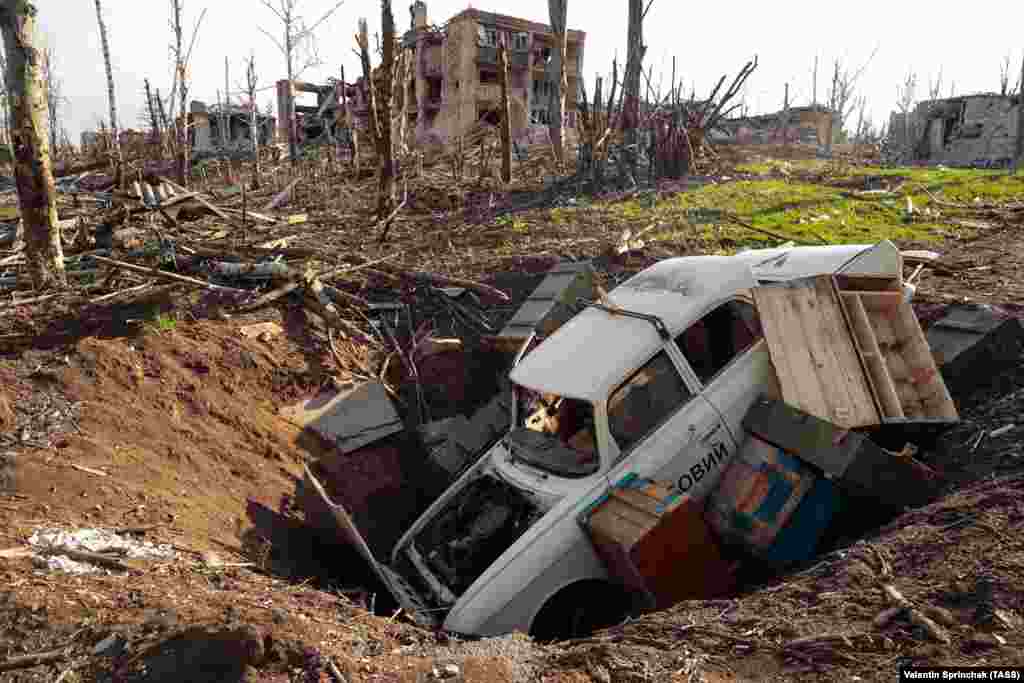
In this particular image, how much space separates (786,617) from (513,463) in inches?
95.5

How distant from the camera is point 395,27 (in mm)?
12500

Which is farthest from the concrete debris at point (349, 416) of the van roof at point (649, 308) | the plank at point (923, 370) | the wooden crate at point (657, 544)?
the plank at point (923, 370)

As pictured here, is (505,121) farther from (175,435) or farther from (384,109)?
(175,435)

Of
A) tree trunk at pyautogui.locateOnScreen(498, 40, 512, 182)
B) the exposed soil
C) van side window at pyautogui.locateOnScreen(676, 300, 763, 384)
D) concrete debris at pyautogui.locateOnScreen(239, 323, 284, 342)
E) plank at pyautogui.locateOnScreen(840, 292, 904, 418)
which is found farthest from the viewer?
tree trunk at pyautogui.locateOnScreen(498, 40, 512, 182)

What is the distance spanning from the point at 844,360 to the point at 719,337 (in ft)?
2.90

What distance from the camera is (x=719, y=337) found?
540 cm

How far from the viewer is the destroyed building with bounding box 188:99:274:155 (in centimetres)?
4516

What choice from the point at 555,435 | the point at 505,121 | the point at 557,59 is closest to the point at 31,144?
the point at 555,435

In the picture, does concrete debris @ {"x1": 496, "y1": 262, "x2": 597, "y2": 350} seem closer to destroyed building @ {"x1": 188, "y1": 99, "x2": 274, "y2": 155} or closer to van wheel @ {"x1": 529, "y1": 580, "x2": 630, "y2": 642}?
van wheel @ {"x1": 529, "y1": 580, "x2": 630, "y2": 642}

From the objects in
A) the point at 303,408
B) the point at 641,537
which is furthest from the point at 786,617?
the point at 303,408

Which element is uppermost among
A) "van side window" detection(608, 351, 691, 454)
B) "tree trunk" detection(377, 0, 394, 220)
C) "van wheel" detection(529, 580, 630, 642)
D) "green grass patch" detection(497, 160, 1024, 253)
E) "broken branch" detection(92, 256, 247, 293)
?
"tree trunk" detection(377, 0, 394, 220)

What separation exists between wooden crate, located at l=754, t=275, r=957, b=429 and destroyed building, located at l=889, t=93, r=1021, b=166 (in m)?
29.9

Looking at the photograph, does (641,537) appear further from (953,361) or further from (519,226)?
(519,226)

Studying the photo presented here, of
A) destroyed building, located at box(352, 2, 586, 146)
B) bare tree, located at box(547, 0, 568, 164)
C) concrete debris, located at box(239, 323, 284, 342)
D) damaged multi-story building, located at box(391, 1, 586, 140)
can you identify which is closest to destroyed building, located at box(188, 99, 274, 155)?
destroyed building, located at box(352, 2, 586, 146)
